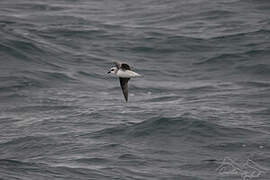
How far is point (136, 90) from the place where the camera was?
84.1ft

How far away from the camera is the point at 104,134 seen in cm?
2066

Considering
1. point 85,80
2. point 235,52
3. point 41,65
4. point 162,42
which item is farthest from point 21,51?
point 235,52

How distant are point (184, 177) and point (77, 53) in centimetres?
1278

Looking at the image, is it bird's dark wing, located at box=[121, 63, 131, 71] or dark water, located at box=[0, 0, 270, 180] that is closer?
bird's dark wing, located at box=[121, 63, 131, 71]

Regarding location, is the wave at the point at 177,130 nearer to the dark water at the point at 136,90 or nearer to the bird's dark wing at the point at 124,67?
the dark water at the point at 136,90

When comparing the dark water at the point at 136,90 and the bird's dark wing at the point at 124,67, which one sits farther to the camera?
the dark water at the point at 136,90

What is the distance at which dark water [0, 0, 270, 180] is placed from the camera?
18562 millimetres

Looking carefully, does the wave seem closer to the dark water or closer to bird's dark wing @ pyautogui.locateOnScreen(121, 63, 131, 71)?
the dark water

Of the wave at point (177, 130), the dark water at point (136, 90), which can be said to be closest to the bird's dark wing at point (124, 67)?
the dark water at point (136, 90)

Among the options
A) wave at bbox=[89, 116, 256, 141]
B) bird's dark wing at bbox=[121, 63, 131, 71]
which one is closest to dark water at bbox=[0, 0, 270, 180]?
wave at bbox=[89, 116, 256, 141]

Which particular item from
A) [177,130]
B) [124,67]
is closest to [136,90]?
[177,130]

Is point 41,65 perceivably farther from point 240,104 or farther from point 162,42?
point 240,104

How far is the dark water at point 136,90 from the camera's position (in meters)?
18.6

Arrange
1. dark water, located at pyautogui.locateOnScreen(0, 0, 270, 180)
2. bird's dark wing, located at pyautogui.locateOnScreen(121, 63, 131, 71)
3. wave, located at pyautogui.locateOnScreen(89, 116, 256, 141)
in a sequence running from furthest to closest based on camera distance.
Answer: wave, located at pyautogui.locateOnScreen(89, 116, 256, 141) < dark water, located at pyautogui.locateOnScreen(0, 0, 270, 180) < bird's dark wing, located at pyautogui.locateOnScreen(121, 63, 131, 71)
